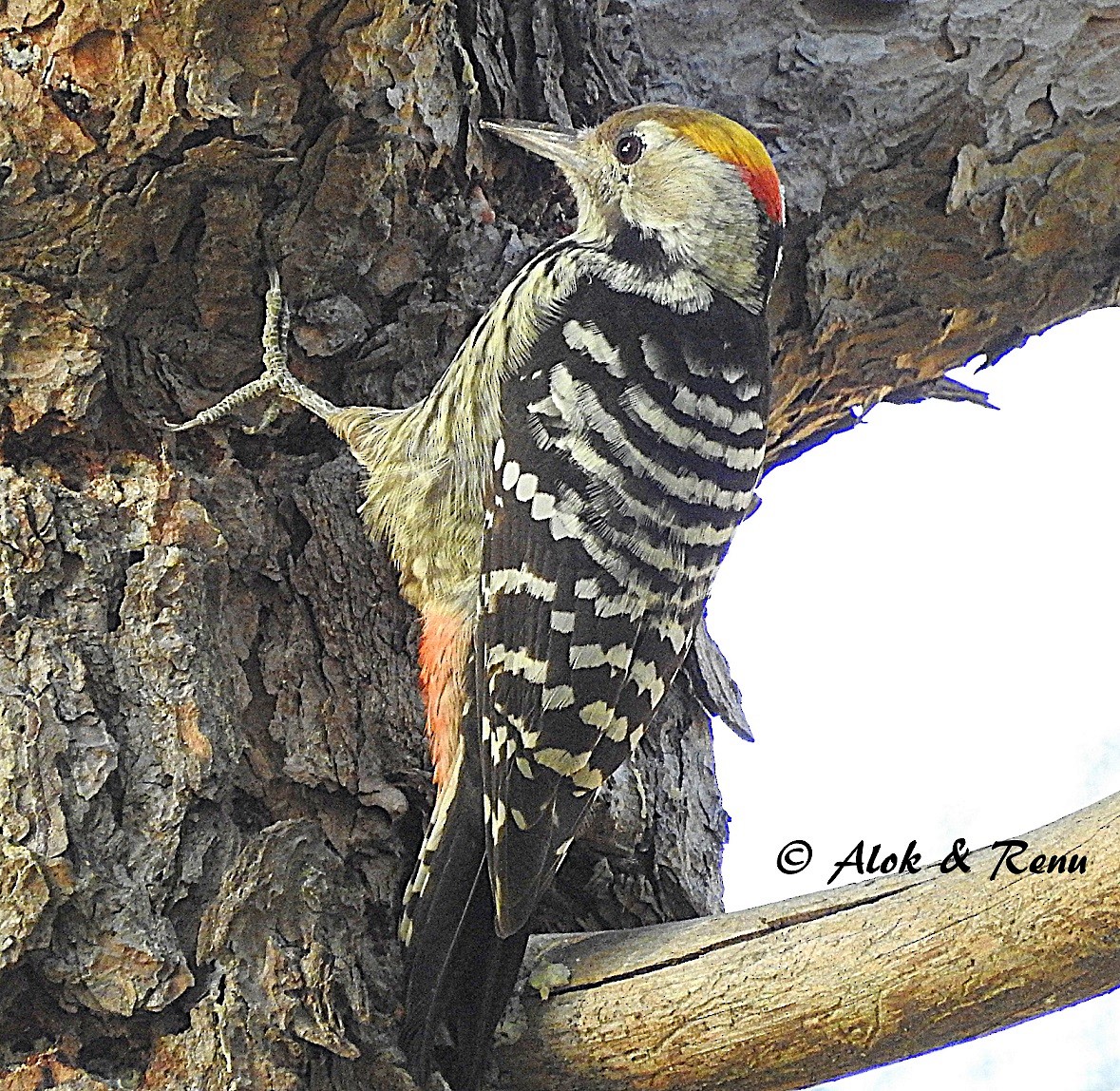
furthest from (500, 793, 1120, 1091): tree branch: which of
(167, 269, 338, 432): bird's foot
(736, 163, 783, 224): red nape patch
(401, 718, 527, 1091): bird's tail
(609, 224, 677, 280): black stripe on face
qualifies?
(736, 163, 783, 224): red nape patch

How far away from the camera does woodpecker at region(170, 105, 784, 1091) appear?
170 centimetres

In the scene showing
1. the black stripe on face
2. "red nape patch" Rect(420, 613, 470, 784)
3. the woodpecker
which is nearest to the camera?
the woodpecker

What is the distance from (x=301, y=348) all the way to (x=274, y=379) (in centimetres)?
8

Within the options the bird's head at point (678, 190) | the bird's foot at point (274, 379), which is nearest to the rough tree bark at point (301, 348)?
the bird's foot at point (274, 379)

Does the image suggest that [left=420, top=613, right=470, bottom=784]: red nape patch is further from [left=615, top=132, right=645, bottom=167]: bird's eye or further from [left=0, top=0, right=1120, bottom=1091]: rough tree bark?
[left=615, top=132, right=645, bottom=167]: bird's eye

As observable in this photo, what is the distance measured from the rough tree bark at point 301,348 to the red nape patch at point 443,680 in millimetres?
39

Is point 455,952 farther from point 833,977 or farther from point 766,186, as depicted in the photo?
point 766,186

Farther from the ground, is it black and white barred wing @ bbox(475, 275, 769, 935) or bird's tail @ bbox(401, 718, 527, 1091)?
black and white barred wing @ bbox(475, 275, 769, 935)

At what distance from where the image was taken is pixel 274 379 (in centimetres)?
194

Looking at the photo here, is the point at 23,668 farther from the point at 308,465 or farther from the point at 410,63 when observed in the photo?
the point at 410,63

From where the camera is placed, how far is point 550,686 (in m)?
1.75

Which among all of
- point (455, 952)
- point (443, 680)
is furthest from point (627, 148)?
point (455, 952)

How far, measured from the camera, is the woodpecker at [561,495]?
5.59 feet

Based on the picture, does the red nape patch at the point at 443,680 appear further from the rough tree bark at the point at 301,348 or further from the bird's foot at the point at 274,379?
the bird's foot at the point at 274,379
